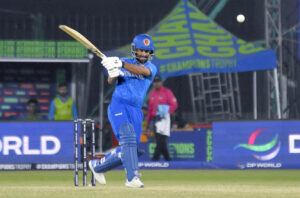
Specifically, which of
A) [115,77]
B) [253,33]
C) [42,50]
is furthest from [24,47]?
[115,77]

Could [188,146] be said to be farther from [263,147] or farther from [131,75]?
[131,75]

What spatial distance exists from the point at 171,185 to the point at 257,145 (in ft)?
18.2

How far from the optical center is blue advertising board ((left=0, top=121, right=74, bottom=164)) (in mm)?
15969

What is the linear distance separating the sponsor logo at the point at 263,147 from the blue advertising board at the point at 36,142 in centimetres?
357

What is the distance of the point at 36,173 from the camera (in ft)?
50.0

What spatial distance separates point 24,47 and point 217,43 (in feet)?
14.7

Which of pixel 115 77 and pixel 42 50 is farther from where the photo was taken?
pixel 42 50

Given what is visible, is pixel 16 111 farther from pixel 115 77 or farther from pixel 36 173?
pixel 115 77

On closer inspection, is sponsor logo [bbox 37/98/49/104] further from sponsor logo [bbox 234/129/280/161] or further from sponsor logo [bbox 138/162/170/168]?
sponsor logo [bbox 234/129/280/161]

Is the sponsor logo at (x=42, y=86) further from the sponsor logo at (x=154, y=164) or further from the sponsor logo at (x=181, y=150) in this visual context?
the sponsor logo at (x=154, y=164)

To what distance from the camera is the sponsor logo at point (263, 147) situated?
1623 cm

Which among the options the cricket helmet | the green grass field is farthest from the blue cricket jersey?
the green grass field

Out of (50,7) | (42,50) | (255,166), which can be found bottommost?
(255,166)

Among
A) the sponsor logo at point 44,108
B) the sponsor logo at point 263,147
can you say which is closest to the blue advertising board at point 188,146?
the sponsor logo at point 263,147
